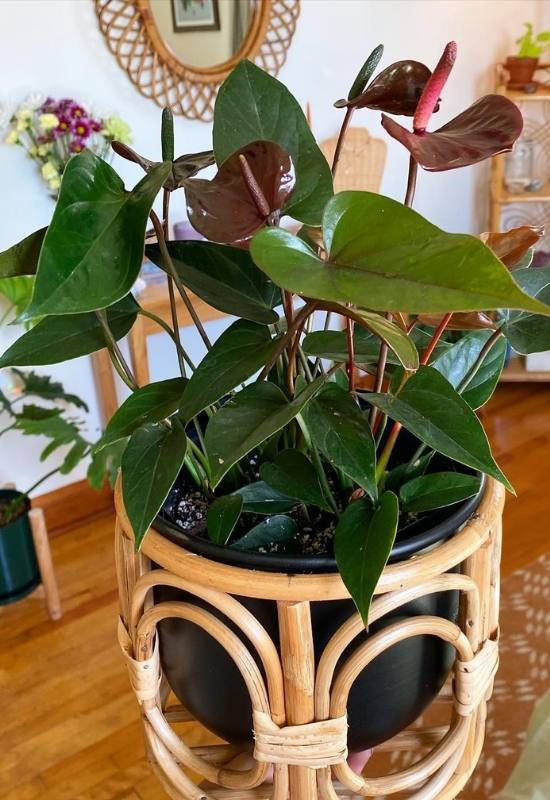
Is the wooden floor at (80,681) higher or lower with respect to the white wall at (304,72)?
lower

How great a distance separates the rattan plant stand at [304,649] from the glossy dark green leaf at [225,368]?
13 centimetres

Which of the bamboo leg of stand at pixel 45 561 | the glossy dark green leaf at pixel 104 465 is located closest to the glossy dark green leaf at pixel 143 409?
the glossy dark green leaf at pixel 104 465

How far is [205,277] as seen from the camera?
688 mm

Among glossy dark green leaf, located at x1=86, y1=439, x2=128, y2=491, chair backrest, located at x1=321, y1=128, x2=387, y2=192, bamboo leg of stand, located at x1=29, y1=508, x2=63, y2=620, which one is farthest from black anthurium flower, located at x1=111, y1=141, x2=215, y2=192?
chair backrest, located at x1=321, y1=128, x2=387, y2=192

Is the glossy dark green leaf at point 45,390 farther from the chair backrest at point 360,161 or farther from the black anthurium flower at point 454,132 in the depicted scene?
the black anthurium flower at point 454,132

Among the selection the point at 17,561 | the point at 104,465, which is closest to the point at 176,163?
the point at 104,465

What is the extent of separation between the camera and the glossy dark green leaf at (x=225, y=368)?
21.6 inches

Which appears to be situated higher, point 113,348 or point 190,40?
point 190,40

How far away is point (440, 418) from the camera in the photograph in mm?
565

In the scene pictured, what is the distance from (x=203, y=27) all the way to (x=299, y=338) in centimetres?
175

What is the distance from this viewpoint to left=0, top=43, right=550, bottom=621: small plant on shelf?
1.45 feet

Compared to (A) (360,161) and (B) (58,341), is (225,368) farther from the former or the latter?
(A) (360,161)

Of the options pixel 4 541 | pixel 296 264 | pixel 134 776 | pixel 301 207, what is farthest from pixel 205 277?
pixel 4 541

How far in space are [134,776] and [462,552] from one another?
1088 mm
